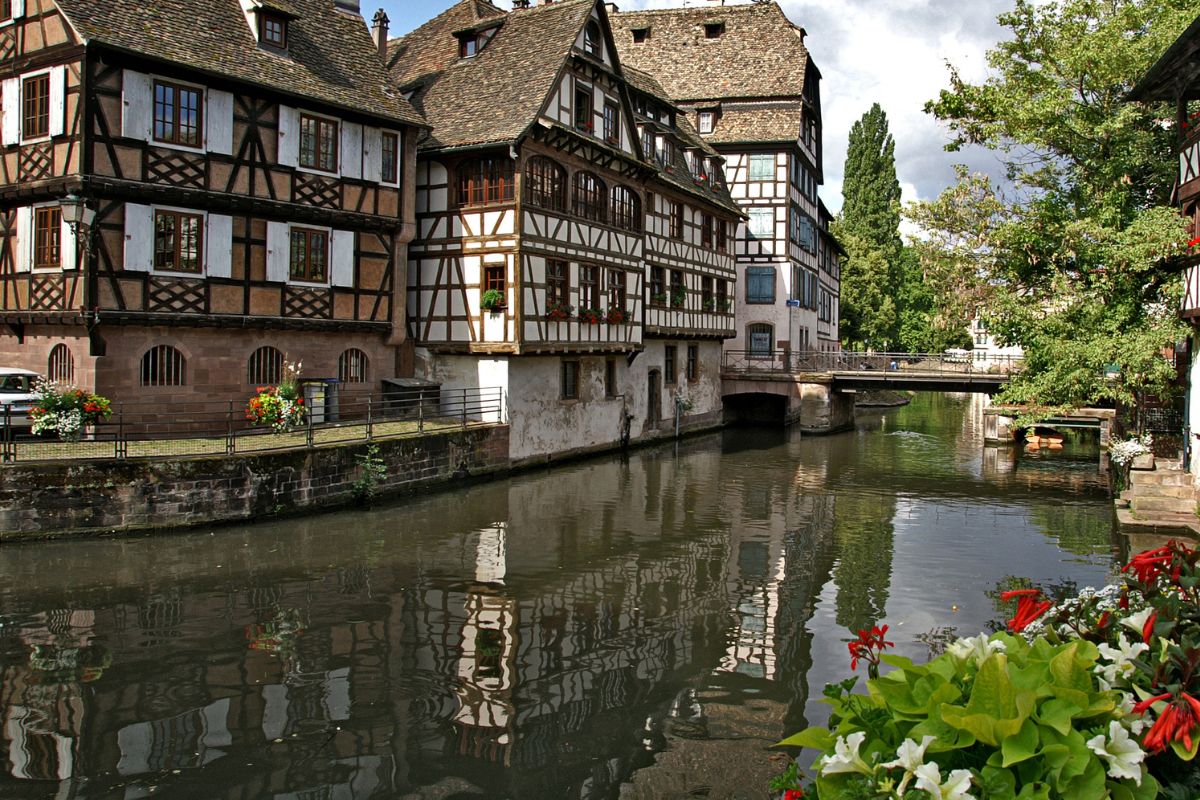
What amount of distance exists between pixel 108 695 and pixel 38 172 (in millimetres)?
13810

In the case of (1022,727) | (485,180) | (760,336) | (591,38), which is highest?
(591,38)

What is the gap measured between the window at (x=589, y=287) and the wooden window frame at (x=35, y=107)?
45.3 ft

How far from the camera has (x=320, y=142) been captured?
22.8 m

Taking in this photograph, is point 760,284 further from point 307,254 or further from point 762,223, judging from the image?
point 307,254

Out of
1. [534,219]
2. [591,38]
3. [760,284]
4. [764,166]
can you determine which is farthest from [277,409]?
[764,166]

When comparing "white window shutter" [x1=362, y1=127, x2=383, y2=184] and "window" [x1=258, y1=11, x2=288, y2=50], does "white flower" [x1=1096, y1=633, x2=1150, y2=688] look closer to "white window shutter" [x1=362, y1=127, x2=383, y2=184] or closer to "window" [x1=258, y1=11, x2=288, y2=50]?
"white window shutter" [x1=362, y1=127, x2=383, y2=184]

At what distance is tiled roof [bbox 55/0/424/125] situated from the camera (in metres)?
19.2

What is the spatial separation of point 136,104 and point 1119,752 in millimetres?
20428

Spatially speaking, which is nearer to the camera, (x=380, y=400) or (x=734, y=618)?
(x=734, y=618)

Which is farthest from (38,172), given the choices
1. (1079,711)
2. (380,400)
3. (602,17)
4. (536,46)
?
(1079,711)

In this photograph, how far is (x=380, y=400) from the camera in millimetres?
25578

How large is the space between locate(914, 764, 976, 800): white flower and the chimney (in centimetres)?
3174

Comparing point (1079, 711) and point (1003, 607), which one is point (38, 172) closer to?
point (1003, 607)

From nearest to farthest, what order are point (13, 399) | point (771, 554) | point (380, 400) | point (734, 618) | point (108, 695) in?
point (108, 695), point (734, 618), point (771, 554), point (13, 399), point (380, 400)
